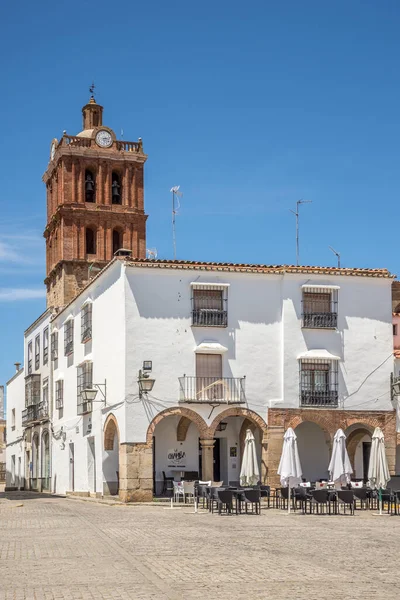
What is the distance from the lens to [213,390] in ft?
115

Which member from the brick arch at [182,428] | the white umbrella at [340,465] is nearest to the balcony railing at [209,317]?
the brick arch at [182,428]

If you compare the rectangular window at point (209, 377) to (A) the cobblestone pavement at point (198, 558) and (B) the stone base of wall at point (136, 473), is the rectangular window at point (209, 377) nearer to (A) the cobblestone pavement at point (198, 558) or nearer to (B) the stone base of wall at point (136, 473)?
(B) the stone base of wall at point (136, 473)

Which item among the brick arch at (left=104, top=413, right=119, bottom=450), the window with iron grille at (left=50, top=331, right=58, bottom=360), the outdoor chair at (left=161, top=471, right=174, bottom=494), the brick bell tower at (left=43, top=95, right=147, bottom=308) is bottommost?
the outdoor chair at (left=161, top=471, right=174, bottom=494)

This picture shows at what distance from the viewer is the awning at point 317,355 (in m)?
35.8

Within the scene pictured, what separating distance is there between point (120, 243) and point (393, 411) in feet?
85.5

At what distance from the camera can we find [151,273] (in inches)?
1374

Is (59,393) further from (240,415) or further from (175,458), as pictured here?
(240,415)

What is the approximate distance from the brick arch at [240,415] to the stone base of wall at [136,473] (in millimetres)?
2521

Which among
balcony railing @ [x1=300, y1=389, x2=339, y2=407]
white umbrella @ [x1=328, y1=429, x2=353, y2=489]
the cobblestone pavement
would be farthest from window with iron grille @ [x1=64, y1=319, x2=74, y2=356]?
the cobblestone pavement

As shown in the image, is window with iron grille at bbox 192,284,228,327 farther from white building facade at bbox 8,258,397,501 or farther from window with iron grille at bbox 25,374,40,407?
window with iron grille at bbox 25,374,40,407

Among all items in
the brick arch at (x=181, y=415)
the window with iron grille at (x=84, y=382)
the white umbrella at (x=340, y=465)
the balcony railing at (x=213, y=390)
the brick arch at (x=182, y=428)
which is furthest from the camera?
the window with iron grille at (x=84, y=382)

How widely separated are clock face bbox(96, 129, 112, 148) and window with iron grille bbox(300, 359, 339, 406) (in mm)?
26913

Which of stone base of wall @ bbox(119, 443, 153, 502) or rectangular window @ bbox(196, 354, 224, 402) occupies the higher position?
rectangular window @ bbox(196, 354, 224, 402)

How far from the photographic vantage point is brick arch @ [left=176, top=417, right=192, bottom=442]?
36.8 meters
